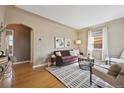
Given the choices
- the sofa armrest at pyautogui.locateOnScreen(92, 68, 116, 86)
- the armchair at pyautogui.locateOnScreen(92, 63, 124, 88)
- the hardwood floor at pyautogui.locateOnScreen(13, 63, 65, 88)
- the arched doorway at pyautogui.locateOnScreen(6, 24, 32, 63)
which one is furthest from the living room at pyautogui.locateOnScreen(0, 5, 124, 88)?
the armchair at pyautogui.locateOnScreen(92, 63, 124, 88)

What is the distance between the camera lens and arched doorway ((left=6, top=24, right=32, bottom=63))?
18.8ft

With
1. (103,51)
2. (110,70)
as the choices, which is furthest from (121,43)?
(110,70)

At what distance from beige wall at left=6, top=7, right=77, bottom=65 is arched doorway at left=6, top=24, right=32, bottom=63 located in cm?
119

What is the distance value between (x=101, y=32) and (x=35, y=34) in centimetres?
404

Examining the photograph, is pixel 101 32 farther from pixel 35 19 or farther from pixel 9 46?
pixel 9 46

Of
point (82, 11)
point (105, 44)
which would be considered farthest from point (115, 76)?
point (105, 44)

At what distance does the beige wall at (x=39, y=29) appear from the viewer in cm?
426

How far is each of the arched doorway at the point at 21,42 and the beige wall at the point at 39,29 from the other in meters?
1.19

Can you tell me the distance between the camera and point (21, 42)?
604cm

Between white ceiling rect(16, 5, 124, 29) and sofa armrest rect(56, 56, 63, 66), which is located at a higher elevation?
white ceiling rect(16, 5, 124, 29)

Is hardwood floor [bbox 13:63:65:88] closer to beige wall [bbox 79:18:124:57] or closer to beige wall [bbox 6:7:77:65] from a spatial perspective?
beige wall [bbox 6:7:77:65]

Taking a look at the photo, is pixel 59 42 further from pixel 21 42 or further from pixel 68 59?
pixel 21 42

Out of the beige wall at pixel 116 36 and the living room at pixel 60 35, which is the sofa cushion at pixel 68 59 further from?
the beige wall at pixel 116 36
